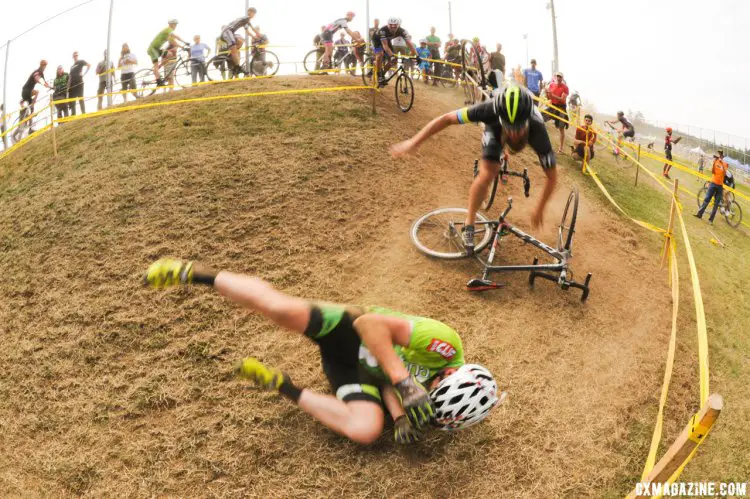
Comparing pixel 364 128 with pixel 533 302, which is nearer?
pixel 533 302

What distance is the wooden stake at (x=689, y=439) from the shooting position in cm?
321

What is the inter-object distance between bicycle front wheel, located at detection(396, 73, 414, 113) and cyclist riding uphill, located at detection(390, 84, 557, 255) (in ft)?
18.6

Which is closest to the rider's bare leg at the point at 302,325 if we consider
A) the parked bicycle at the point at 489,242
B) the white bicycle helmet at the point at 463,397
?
the white bicycle helmet at the point at 463,397

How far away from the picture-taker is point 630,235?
30.0 ft

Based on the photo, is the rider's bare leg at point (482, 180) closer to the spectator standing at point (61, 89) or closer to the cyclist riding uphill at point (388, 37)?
the cyclist riding uphill at point (388, 37)

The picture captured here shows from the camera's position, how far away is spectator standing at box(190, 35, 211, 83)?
14859mm

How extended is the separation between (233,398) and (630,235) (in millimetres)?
7275

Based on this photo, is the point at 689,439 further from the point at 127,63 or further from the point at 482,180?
the point at 127,63

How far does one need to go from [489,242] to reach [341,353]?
3.87 metres

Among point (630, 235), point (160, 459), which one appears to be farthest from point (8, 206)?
point (630, 235)

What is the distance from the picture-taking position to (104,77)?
15281mm

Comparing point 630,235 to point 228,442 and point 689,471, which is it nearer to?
point 689,471

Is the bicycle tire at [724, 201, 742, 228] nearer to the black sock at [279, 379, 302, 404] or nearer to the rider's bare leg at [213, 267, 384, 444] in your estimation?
the rider's bare leg at [213, 267, 384, 444]

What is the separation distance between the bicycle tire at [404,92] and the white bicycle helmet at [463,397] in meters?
9.17
